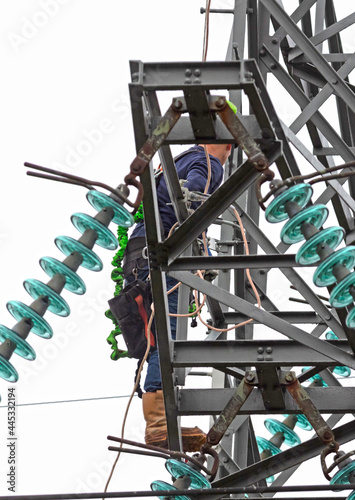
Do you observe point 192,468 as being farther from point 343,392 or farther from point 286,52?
point 286,52

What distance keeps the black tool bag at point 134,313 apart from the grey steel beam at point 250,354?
1.07 metres

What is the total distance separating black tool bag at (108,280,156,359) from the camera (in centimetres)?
830

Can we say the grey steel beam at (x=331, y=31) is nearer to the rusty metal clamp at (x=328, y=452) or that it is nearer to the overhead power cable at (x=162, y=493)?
the rusty metal clamp at (x=328, y=452)

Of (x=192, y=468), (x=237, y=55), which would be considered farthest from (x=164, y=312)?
(x=237, y=55)

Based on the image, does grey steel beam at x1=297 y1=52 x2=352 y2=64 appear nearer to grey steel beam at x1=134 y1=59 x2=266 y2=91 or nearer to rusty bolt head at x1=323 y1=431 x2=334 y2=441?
grey steel beam at x1=134 y1=59 x2=266 y2=91

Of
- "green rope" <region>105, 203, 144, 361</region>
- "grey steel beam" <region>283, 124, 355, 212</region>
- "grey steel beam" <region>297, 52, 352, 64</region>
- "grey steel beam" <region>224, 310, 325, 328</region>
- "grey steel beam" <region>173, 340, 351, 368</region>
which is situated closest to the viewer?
"grey steel beam" <region>173, 340, 351, 368</region>

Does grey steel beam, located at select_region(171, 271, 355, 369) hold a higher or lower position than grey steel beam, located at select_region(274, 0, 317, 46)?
Result: lower

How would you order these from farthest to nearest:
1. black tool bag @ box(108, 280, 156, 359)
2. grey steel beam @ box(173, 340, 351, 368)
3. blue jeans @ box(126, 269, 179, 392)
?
1. black tool bag @ box(108, 280, 156, 359)
2. blue jeans @ box(126, 269, 179, 392)
3. grey steel beam @ box(173, 340, 351, 368)

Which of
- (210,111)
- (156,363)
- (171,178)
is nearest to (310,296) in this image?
(171,178)

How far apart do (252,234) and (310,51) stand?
1390 millimetres

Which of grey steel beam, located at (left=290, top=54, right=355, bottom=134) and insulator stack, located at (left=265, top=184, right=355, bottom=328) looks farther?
grey steel beam, located at (left=290, top=54, right=355, bottom=134)

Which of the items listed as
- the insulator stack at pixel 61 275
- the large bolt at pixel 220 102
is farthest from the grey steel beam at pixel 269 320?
the large bolt at pixel 220 102

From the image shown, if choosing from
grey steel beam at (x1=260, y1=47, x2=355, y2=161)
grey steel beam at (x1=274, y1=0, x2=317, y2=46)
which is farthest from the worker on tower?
grey steel beam at (x1=274, y1=0, x2=317, y2=46)

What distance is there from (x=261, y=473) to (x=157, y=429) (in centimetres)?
107
